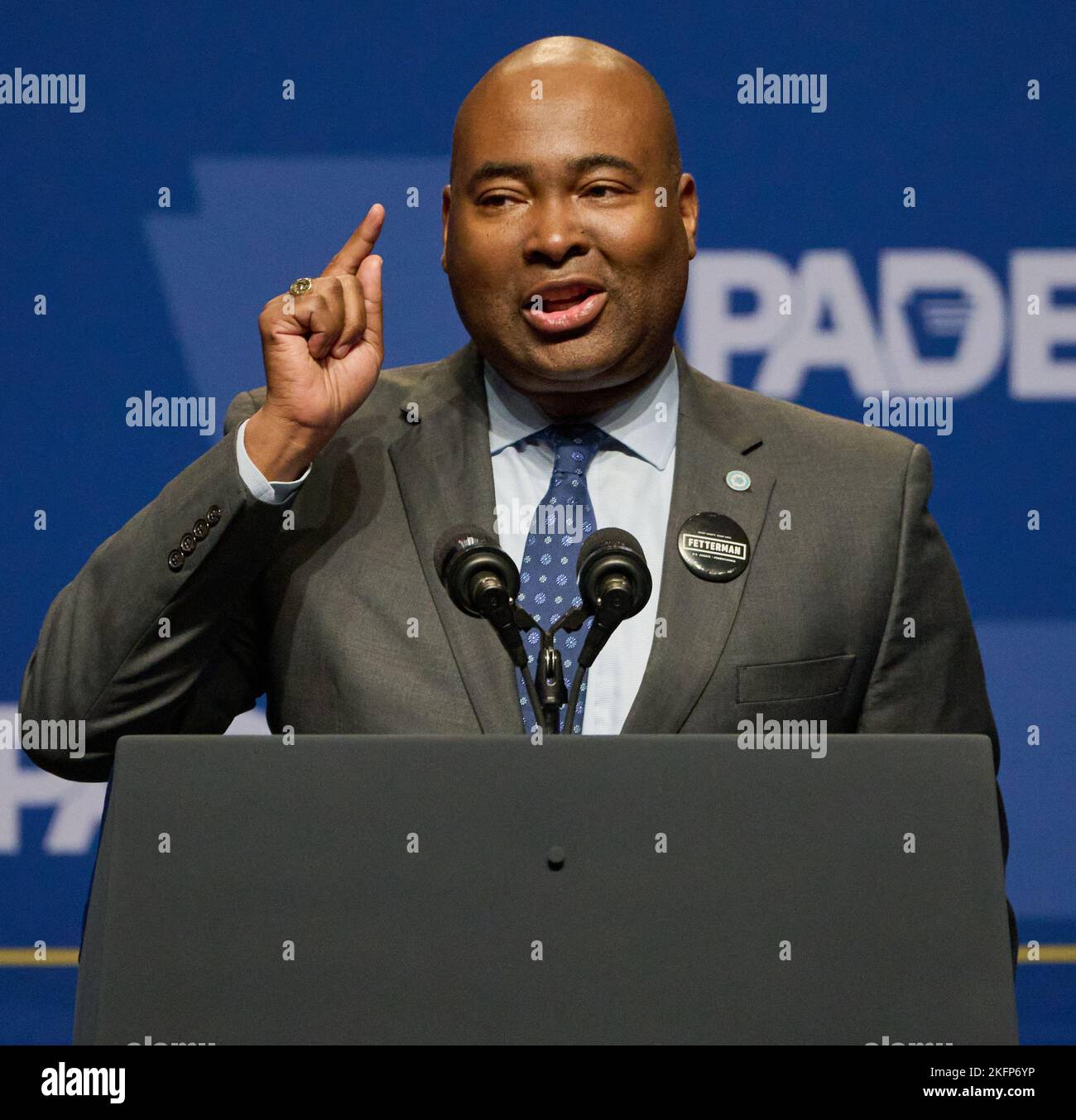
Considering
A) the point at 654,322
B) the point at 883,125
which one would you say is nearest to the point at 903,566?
the point at 654,322

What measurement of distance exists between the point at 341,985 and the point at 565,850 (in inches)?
6.6

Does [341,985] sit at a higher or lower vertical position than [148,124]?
lower

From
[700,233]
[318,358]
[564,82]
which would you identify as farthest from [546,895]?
[700,233]

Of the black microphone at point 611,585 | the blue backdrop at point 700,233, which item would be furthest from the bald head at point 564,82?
the blue backdrop at point 700,233

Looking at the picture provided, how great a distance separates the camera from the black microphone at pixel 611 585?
129cm

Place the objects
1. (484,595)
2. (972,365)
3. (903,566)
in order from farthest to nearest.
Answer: (972,365) → (903,566) → (484,595)

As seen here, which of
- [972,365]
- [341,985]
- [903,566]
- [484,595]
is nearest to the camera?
[341,985]

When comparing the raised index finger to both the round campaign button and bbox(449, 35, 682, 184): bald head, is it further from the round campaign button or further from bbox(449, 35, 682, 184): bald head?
the round campaign button

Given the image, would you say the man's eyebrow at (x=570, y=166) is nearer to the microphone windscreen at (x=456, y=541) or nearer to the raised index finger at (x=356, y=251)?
the raised index finger at (x=356, y=251)

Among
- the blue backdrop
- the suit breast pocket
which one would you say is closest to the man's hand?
the suit breast pocket

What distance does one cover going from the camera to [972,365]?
2613mm

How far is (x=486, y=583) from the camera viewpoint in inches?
51.1

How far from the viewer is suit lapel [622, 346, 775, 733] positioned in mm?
1621

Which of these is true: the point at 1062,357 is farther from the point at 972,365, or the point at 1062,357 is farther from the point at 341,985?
the point at 341,985
